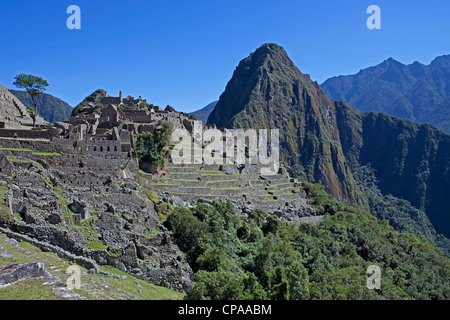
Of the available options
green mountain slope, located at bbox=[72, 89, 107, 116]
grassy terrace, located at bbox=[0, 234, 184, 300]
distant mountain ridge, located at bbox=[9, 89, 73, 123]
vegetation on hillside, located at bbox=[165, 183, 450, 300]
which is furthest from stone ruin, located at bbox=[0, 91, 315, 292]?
distant mountain ridge, located at bbox=[9, 89, 73, 123]

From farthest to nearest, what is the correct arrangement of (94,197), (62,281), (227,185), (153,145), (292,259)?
1. (227,185)
2. (153,145)
3. (292,259)
4. (94,197)
5. (62,281)

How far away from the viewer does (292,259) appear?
34188 mm

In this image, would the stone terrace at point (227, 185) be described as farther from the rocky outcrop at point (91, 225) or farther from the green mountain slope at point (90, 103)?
the green mountain slope at point (90, 103)

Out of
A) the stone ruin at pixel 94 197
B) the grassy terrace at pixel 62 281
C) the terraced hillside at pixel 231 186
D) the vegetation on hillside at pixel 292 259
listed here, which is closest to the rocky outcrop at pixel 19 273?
the grassy terrace at pixel 62 281

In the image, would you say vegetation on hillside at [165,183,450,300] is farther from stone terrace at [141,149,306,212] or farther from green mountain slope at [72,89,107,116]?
green mountain slope at [72,89,107,116]

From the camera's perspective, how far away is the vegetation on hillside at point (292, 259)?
80.8ft

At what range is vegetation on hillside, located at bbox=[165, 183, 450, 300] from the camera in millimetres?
24625

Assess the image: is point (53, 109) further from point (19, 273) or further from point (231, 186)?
point (19, 273)

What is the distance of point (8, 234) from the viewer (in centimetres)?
1581

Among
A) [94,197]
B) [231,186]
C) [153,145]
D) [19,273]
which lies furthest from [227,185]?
[19,273]

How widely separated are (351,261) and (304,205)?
50.3 ft

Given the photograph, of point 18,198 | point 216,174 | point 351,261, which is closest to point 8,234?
point 18,198

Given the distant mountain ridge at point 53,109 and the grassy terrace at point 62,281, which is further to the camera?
the distant mountain ridge at point 53,109
